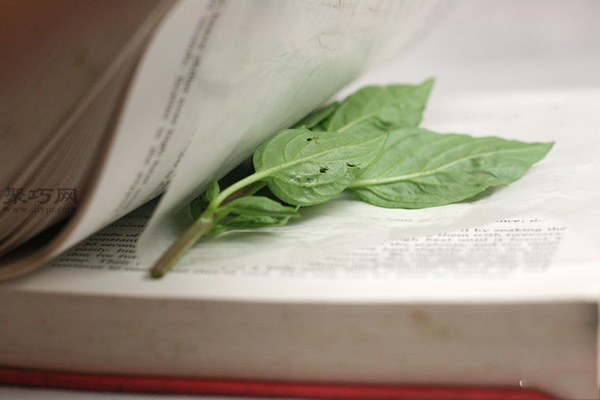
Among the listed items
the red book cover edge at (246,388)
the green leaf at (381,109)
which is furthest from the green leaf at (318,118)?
the red book cover edge at (246,388)

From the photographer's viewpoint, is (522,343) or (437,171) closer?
(522,343)

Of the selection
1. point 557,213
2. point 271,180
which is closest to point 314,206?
point 271,180

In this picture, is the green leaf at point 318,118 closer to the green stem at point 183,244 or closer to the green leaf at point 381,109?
the green leaf at point 381,109

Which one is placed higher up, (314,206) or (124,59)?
(124,59)

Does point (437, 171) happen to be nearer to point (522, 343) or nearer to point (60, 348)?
point (522, 343)
